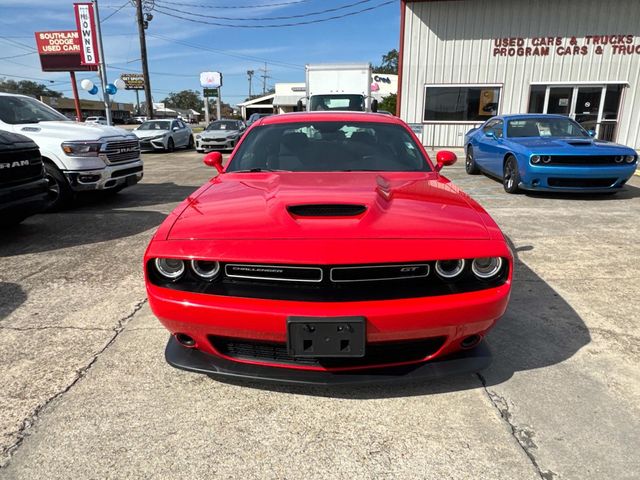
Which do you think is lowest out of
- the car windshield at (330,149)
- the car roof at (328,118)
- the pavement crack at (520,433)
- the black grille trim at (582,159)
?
the pavement crack at (520,433)

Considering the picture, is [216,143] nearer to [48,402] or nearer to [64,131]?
[64,131]

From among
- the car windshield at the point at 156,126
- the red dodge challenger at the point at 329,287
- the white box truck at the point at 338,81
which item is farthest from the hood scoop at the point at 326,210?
the car windshield at the point at 156,126

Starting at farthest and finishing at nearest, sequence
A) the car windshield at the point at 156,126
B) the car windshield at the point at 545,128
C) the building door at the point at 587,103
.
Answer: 1. the car windshield at the point at 156,126
2. the building door at the point at 587,103
3. the car windshield at the point at 545,128

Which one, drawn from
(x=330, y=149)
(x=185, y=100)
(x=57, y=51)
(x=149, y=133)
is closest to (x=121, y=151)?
(x=330, y=149)

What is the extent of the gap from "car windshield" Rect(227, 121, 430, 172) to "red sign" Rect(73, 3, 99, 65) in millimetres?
20014

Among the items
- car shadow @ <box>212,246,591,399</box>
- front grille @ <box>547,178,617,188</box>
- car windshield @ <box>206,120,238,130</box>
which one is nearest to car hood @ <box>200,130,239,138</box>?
car windshield @ <box>206,120,238,130</box>

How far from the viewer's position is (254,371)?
2.06 m

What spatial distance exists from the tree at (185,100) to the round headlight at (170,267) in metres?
144

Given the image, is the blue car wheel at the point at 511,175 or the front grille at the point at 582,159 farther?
the blue car wheel at the point at 511,175

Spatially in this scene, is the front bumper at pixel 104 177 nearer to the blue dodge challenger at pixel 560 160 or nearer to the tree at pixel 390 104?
the blue dodge challenger at pixel 560 160

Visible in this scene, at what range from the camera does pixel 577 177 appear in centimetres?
679

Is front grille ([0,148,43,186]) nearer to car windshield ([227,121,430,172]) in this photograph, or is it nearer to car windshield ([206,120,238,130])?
A: car windshield ([227,121,430,172])

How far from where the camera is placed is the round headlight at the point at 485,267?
206cm

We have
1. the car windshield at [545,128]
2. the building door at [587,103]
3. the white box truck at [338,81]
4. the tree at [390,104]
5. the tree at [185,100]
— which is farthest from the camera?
the tree at [185,100]
